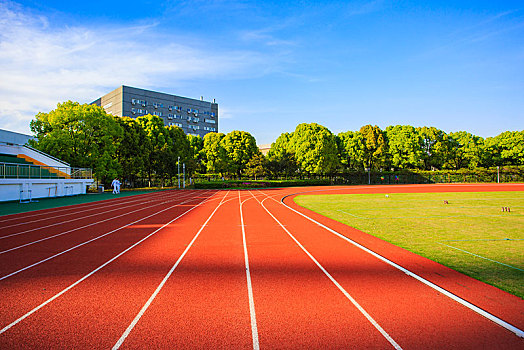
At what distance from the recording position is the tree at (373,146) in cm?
6153

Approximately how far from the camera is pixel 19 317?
13.4ft

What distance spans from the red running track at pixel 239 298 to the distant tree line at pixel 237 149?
90.5 feet

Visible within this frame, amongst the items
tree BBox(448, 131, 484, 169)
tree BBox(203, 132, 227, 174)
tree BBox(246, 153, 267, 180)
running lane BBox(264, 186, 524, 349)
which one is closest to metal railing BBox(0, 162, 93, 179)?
running lane BBox(264, 186, 524, 349)

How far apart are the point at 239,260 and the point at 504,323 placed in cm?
474

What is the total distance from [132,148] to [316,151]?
31664mm

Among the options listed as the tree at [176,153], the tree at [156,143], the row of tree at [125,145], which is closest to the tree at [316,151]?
the row of tree at [125,145]

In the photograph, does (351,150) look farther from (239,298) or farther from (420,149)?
(239,298)

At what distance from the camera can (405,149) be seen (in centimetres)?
6297

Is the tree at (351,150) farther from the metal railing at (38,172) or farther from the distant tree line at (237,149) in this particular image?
the metal railing at (38,172)

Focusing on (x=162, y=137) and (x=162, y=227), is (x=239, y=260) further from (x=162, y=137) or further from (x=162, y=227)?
(x=162, y=137)

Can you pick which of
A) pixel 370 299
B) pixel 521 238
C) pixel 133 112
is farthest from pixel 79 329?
pixel 133 112

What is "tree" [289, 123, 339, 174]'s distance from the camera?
179 ft

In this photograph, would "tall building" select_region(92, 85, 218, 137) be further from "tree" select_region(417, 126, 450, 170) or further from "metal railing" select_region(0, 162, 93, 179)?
"tree" select_region(417, 126, 450, 170)

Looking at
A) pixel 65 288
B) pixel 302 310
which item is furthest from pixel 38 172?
pixel 302 310
